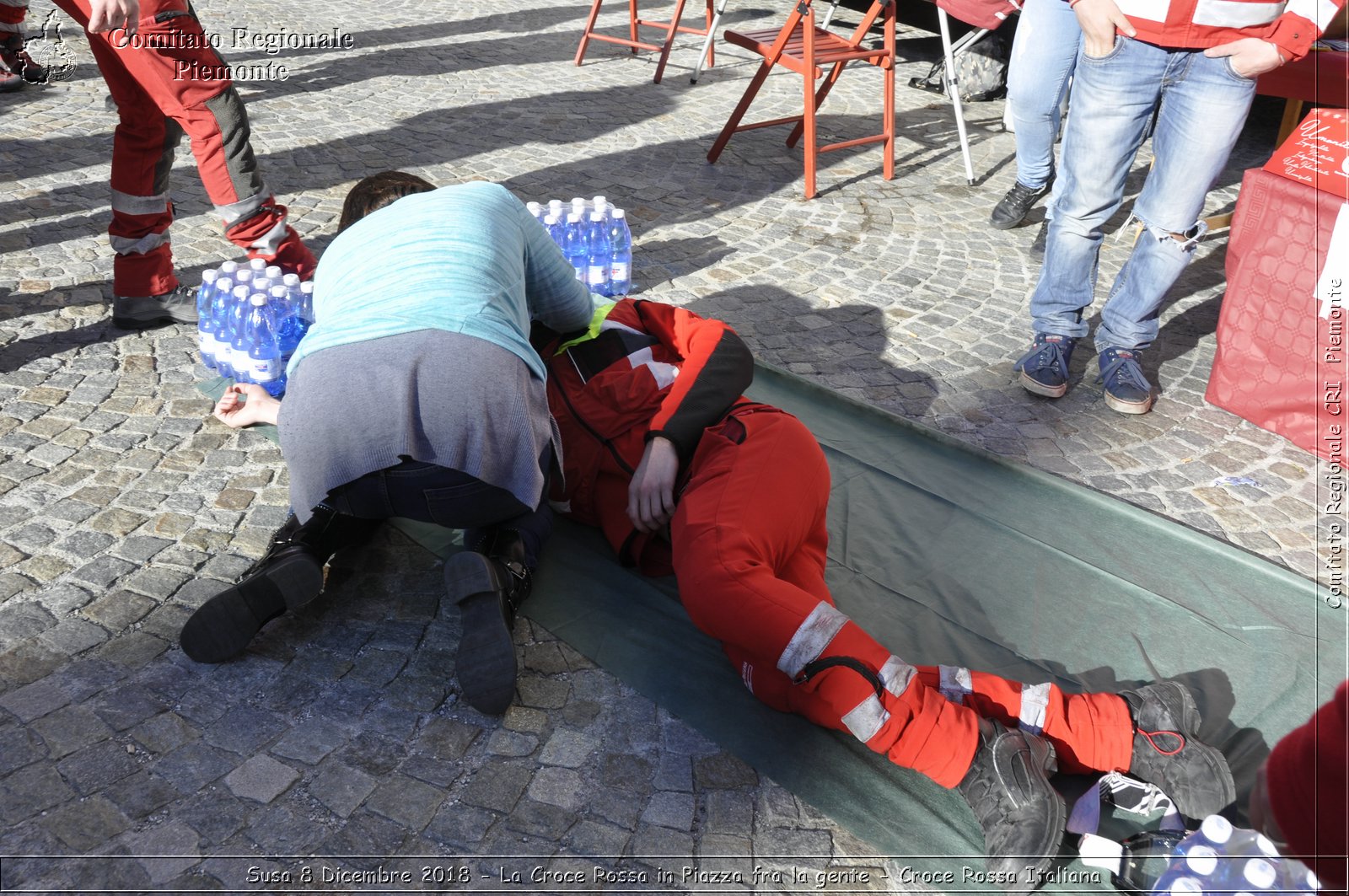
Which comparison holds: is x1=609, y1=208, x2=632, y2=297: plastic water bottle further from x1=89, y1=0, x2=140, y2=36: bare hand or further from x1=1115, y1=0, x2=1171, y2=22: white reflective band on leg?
x1=1115, y1=0, x2=1171, y2=22: white reflective band on leg

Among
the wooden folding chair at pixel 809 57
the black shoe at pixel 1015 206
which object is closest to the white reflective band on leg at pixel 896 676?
the black shoe at pixel 1015 206

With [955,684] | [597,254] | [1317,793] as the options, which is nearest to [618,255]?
[597,254]

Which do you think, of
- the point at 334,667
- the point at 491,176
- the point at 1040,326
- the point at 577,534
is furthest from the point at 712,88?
the point at 334,667

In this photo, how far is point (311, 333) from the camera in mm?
2502

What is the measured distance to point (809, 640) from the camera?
2266mm

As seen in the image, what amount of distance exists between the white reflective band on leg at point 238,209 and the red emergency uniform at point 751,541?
1.60 meters

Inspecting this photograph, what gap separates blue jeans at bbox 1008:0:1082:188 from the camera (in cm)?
507

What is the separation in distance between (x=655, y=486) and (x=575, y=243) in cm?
193

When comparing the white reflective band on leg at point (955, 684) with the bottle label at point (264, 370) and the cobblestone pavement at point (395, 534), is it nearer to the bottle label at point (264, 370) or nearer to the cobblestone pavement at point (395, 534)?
the cobblestone pavement at point (395, 534)

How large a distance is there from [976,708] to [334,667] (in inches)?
60.2

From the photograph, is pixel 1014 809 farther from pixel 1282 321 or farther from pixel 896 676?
pixel 1282 321

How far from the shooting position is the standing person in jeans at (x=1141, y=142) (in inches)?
133

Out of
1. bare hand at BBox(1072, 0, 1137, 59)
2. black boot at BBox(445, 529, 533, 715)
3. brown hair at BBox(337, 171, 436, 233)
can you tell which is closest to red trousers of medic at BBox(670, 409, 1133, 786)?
black boot at BBox(445, 529, 533, 715)

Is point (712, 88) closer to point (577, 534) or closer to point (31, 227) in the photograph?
point (31, 227)
